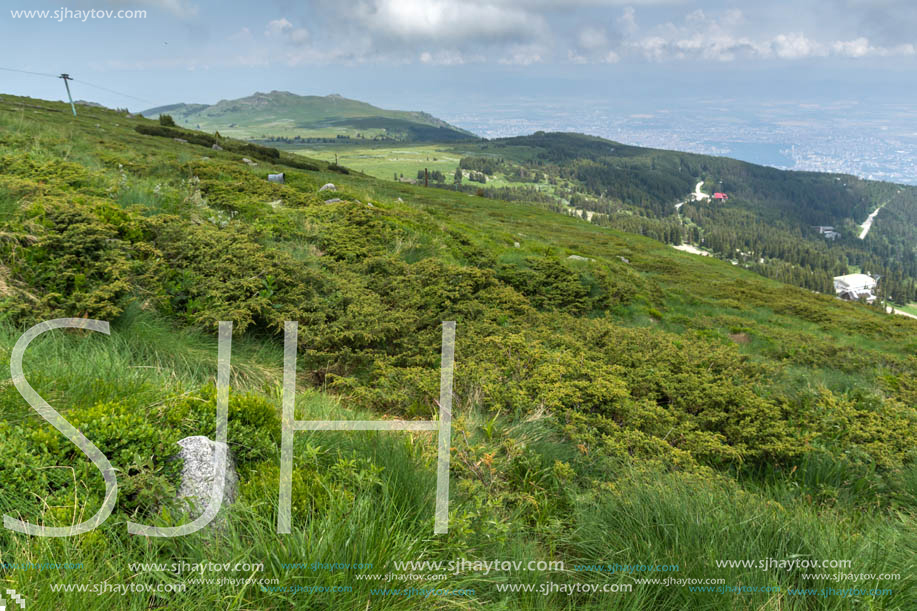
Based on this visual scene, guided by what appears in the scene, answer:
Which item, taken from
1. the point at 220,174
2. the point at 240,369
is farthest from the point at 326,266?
the point at 220,174

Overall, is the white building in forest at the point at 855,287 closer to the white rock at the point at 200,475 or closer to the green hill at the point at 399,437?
the green hill at the point at 399,437

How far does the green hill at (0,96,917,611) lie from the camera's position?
2320 mm

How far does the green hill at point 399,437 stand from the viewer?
7.61 ft

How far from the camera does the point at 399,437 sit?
12.2 feet

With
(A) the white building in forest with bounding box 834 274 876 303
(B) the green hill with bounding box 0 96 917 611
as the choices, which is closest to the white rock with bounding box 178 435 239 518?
(B) the green hill with bounding box 0 96 917 611

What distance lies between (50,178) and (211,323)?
5818mm

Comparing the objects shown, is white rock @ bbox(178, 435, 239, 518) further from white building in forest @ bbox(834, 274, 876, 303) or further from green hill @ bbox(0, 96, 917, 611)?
white building in forest @ bbox(834, 274, 876, 303)

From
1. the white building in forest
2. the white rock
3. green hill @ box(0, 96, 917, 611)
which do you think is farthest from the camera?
the white building in forest

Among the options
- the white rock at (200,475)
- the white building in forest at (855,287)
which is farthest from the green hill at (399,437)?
the white building in forest at (855,287)

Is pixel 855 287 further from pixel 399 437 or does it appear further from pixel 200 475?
pixel 200 475

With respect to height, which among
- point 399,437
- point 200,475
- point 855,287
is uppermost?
point 200,475

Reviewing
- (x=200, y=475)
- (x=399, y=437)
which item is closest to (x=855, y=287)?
(x=399, y=437)

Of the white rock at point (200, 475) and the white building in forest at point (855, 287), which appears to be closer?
the white rock at point (200, 475)

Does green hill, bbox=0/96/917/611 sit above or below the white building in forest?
above
